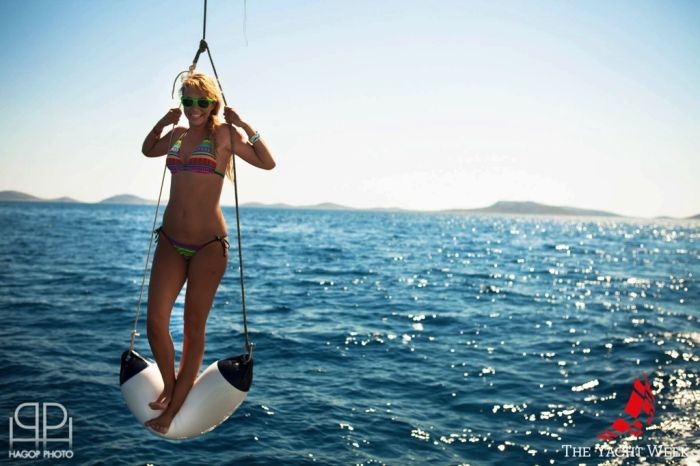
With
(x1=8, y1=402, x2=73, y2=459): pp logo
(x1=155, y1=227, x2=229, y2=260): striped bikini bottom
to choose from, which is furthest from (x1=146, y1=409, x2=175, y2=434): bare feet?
(x1=8, y1=402, x2=73, y2=459): pp logo

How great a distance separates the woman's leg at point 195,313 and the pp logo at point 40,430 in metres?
6.64

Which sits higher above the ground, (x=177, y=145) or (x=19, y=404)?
(x=177, y=145)

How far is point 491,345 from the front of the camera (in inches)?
767

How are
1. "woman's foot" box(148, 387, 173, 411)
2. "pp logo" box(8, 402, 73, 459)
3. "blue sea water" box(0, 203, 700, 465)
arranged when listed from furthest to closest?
"blue sea water" box(0, 203, 700, 465) < "pp logo" box(8, 402, 73, 459) < "woman's foot" box(148, 387, 173, 411)

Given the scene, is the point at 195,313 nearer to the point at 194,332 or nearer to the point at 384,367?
the point at 194,332

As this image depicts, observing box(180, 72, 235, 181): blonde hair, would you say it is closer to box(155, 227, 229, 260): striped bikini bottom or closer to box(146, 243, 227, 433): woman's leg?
box(155, 227, 229, 260): striped bikini bottom

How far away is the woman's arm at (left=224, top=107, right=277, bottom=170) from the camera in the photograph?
5.56 meters

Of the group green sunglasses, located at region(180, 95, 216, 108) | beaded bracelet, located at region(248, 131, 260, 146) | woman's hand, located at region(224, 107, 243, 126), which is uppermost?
green sunglasses, located at region(180, 95, 216, 108)

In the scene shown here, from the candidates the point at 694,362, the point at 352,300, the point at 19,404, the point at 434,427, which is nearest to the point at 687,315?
the point at 694,362

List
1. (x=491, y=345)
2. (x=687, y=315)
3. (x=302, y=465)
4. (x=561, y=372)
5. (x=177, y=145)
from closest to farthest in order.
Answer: (x=177, y=145) → (x=302, y=465) → (x=561, y=372) → (x=491, y=345) → (x=687, y=315)

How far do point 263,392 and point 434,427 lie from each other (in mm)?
4610

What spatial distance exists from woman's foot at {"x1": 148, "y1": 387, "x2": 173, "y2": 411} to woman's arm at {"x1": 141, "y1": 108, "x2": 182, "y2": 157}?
8.64 feet

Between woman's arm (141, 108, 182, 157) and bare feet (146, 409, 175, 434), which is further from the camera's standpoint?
woman's arm (141, 108, 182, 157)

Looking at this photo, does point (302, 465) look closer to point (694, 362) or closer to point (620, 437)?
point (620, 437)
